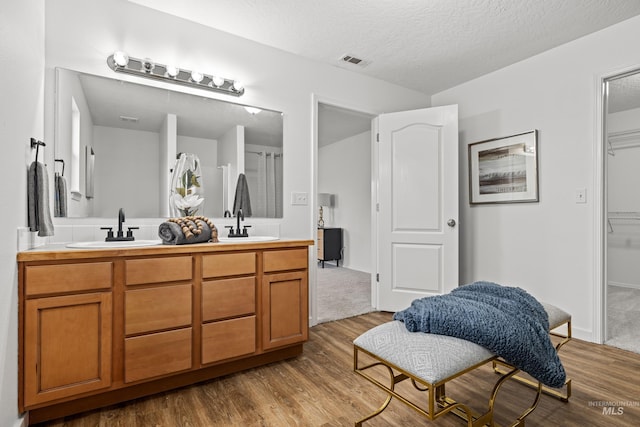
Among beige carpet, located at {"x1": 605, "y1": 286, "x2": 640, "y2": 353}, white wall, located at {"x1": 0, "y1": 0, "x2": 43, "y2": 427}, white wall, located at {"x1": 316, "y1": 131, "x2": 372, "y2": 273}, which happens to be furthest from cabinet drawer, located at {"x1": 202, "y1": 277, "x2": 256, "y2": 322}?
white wall, located at {"x1": 316, "y1": 131, "x2": 372, "y2": 273}

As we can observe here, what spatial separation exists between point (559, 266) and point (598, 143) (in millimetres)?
1030

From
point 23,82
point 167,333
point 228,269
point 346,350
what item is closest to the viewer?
point 23,82

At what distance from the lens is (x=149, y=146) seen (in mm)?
2275

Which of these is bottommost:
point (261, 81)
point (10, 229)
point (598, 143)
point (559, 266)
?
point (559, 266)

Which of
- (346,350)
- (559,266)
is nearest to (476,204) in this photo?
(559,266)

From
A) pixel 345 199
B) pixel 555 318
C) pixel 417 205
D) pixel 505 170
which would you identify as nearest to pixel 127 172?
pixel 417 205

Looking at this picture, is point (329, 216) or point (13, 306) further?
point (329, 216)

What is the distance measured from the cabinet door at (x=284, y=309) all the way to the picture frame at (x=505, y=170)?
7.08 ft

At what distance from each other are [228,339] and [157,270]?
0.59 m

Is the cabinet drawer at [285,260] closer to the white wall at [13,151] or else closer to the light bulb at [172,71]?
the white wall at [13,151]

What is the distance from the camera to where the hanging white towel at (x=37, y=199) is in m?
1.56

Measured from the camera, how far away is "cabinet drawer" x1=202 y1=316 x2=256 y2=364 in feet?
6.17

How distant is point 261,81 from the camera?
8.96ft

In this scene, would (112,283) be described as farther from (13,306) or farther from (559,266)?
(559,266)
